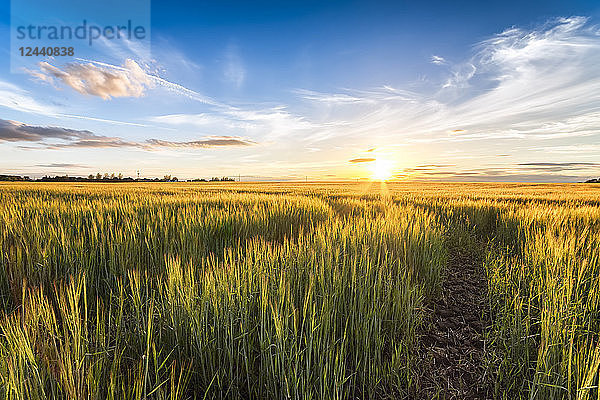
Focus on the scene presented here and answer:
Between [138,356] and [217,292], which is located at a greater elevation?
[217,292]

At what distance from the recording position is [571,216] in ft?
16.8

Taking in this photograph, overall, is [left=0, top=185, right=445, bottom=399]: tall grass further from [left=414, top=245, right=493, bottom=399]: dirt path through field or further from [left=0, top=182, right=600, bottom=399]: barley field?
[left=414, top=245, right=493, bottom=399]: dirt path through field

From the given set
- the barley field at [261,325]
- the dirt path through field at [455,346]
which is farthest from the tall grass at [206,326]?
the dirt path through field at [455,346]

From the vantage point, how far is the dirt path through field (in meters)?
1.57

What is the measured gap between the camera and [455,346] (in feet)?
6.53

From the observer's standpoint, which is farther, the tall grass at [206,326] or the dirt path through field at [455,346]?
the dirt path through field at [455,346]

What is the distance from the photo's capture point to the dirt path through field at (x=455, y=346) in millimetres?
1570

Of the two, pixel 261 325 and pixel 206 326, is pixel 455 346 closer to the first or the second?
pixel 261 325

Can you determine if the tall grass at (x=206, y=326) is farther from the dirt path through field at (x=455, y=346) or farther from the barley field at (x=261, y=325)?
the dirt path through field at (x=455, y=346)

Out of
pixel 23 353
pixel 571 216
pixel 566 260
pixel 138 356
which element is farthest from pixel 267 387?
pixel 571 216

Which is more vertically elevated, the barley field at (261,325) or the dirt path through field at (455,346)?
the barley field at (261,325)

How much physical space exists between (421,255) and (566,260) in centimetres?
Result: 123

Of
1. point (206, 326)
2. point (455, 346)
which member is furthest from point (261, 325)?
point (455, 346)

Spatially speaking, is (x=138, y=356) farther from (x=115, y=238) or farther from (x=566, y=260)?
(x=566, y=260)
